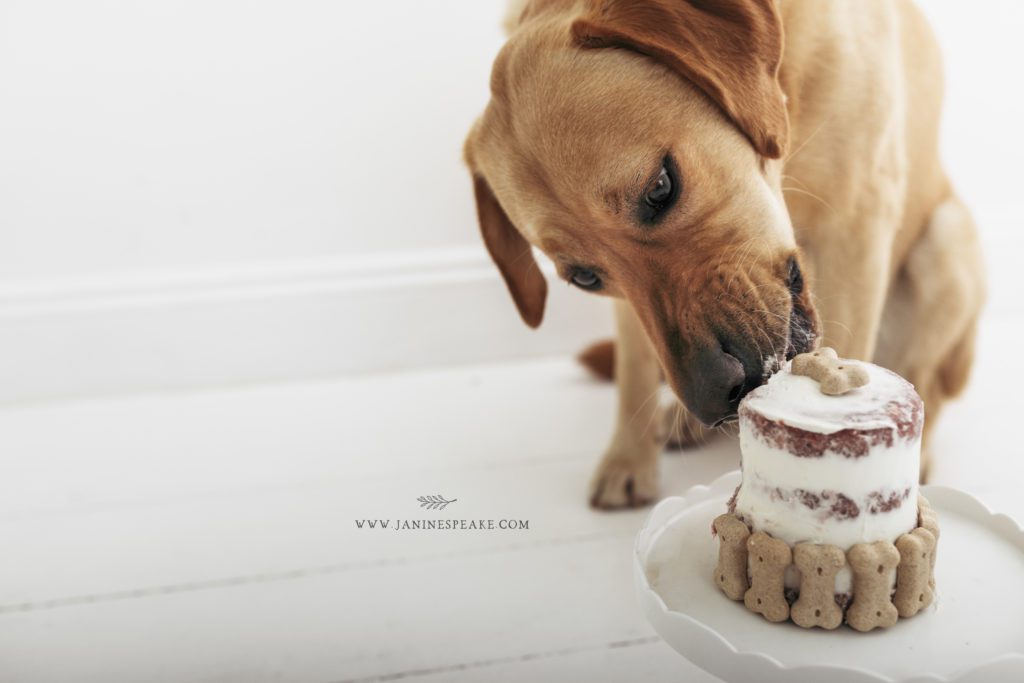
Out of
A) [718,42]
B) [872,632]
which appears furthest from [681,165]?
[872,632]

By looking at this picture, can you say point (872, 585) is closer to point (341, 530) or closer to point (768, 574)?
point (768, 574)

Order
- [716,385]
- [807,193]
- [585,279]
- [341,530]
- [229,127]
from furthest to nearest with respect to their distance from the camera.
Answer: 1. [229,127]
2. [341,530]
3. [807,193]
4. [585,279]
5. [716,385]

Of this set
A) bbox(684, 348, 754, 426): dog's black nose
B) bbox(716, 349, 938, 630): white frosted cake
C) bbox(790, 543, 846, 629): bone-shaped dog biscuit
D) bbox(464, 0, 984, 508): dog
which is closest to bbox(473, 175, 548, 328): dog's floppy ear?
bbox(464, 0, 984, 508): dog

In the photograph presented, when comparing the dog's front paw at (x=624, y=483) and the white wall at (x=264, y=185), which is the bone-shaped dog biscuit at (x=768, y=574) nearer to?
the dog's front paw at (x=624, y=483)

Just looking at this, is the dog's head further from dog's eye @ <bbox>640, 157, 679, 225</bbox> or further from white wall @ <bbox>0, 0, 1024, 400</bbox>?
white wall @ <bbox>0, 0, 1024, 400</bbox>

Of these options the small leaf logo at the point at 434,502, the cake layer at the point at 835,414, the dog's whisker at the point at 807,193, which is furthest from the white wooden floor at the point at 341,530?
the dog's whisker at the point at 807,193

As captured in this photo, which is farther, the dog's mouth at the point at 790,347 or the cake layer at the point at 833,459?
the dog's mouth at the point at 790,347
